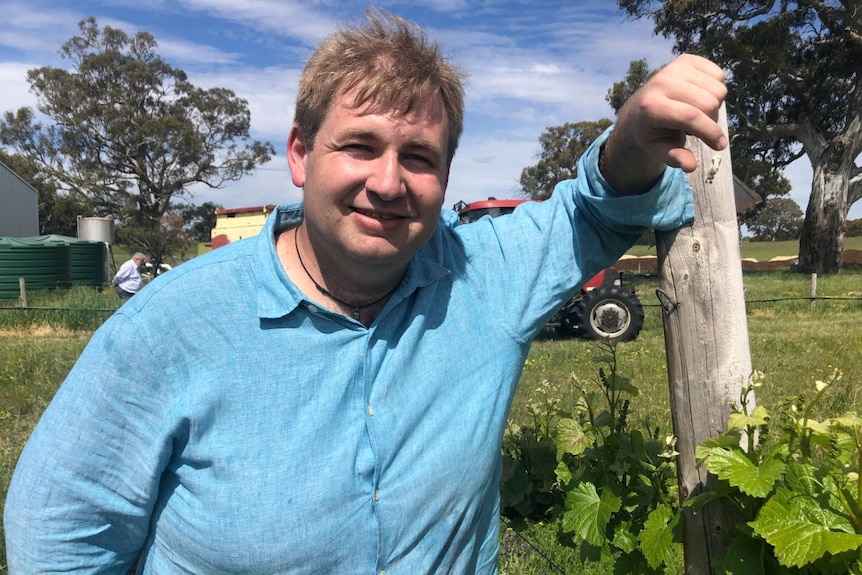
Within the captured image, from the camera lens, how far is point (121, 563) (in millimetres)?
1538

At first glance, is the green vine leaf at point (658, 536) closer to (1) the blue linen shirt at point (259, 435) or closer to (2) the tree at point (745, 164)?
(1) the blue linen shirt at point (259, 435)

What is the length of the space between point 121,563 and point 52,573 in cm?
14

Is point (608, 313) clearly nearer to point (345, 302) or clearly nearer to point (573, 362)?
point (573, 362)

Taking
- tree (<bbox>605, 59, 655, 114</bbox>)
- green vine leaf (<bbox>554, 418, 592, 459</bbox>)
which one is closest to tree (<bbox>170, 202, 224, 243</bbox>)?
tree (<bbox>605, 59, 655, 114</bbox>)

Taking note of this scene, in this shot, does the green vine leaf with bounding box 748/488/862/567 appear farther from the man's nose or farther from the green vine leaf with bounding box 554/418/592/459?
the man's nose

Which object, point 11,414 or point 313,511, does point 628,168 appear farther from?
point 11,414

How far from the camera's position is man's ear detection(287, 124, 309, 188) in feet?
5.24

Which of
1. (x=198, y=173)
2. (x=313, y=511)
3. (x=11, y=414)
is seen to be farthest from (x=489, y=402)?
(x=198, y=173)

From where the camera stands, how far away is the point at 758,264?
35156 mm

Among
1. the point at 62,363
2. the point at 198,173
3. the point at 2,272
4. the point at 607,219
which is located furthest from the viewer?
the point at 198,173

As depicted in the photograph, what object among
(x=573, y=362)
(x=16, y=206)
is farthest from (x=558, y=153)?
(x=573, y=362)

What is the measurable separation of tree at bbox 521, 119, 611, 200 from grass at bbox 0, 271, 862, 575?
3724 cm

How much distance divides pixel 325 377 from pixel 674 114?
900mm

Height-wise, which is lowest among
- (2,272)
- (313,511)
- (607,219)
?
(2,272)
